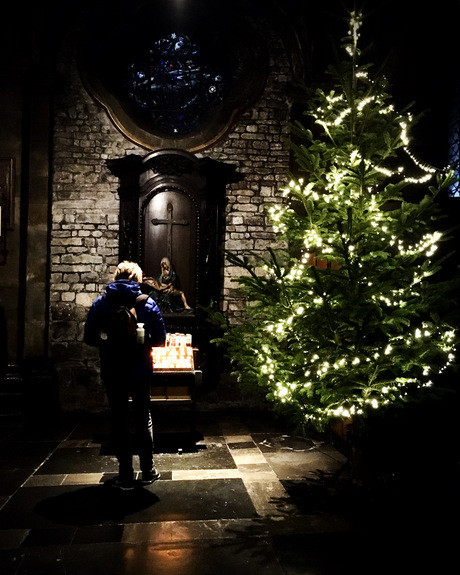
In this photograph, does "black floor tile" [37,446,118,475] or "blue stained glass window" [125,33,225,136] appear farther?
"blue stained glass window" [125,33,225,136]

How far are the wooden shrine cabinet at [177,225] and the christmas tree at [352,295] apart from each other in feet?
9.02

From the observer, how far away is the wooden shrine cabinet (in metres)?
7.21

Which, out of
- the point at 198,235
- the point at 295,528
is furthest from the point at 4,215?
the point at 295,528

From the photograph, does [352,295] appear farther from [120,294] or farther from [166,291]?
[166,291]

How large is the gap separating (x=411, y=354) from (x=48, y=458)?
3.95 meters

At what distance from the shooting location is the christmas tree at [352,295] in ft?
12.8

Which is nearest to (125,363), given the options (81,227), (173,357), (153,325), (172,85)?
(153,325)

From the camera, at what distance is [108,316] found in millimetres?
4270

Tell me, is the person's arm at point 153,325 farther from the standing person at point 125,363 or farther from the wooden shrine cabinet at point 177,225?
the wooden shrine cabinet at point 177,225

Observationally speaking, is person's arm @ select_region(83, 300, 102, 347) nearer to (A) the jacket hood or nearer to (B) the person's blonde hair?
(A) the jacket hood

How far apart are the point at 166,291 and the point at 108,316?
296cm

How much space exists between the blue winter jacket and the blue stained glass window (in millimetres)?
4676

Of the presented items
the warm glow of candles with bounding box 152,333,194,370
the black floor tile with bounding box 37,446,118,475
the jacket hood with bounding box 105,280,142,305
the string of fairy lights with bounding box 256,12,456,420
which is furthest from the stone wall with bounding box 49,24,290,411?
the jacket hood with bounding box 105,280,142,305

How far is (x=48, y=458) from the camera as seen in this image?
5098 mm
